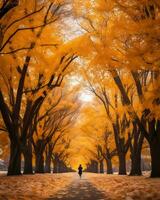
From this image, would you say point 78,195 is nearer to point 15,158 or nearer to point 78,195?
point 78,195

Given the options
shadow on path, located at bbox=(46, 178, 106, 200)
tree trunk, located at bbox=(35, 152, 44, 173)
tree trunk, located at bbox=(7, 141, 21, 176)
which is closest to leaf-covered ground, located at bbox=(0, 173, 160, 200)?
shadow on path, located at bbox=(46, 178, 106, 200)

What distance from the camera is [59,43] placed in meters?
16.2

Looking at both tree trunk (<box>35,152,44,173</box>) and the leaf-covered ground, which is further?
tree trunk (<box>35,152,44,173</box>)

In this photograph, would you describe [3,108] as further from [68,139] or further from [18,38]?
[68,139]

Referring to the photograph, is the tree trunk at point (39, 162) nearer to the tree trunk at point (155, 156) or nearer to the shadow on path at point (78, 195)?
the tree trunk at point (155, 156)

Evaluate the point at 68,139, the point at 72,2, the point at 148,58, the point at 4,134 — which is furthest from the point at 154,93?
the point at 68,139

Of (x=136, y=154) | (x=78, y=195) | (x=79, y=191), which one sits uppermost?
(x=136, y=154)

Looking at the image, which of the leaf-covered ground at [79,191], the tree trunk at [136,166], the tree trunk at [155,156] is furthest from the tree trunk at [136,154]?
the leaf-covered ground at [79,191]

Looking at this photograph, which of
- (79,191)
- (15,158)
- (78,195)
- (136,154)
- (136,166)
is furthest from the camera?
(136,166)

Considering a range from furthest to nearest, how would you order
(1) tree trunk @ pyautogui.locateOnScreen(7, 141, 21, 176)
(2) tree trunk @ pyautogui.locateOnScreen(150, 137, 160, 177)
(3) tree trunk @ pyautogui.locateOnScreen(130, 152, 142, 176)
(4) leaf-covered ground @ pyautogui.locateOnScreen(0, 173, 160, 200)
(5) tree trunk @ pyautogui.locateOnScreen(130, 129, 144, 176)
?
(3) tree trunk @ pyautogui.locateOnScreen(130, 152, 142, 176)
(5) tree trunk @ pyautogui.locateOnScreen(130, 129, 144, 176)
(1) tree trunk @ pyautogui.locateOnScreen(7, 141, 21, 176)
(2) tree trunk @ pyautogui.locateOnScreen(150, 137, 160, 177)
(4) leaf-covered ground @ pyautogui.locateOnScreen(0, 173, 160, 200)

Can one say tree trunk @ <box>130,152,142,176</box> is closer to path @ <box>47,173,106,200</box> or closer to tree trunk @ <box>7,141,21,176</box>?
tree trunk @ <box>7,141,21,176</box>

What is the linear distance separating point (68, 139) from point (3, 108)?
115 ft

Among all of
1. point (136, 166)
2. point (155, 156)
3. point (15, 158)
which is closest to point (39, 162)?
point (136, 166)

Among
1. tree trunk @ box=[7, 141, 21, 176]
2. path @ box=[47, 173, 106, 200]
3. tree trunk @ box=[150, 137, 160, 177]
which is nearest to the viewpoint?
path @ box=[47, 173, 106, 200]
